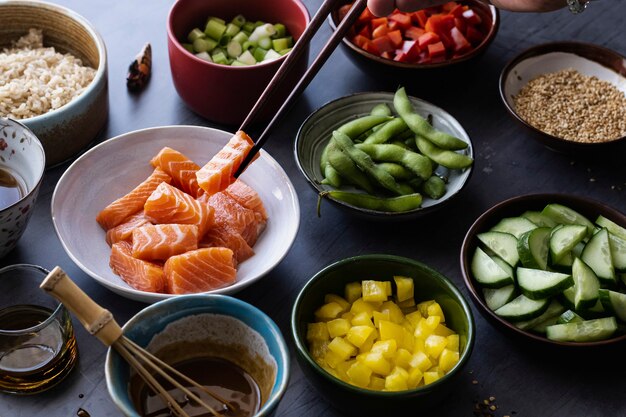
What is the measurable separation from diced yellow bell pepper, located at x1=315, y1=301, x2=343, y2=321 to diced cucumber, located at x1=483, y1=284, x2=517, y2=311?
0.33m

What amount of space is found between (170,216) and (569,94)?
1220 mm

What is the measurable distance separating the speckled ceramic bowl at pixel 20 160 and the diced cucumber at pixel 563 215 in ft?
3.85

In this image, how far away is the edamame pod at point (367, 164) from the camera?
195 cm

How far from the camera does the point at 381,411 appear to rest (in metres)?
1.50

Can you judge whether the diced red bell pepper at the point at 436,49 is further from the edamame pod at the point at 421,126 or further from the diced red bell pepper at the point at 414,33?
the edamame pod at the point at 421,126

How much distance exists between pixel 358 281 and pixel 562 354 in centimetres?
46

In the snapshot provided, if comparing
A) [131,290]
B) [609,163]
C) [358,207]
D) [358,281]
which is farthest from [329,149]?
[609,163]

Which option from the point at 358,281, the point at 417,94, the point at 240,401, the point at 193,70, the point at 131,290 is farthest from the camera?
the point at 417,94

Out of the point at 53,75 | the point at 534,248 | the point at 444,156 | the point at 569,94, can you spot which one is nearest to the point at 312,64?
the point at 444,156

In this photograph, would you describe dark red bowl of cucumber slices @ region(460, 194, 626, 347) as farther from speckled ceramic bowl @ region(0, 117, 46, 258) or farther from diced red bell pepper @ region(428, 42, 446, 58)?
speckled ceramic bowl @ region(0, 117, 46, 258)

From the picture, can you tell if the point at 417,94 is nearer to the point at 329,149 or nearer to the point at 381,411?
the point at 329,149

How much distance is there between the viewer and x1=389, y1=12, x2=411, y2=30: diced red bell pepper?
93.3 inches

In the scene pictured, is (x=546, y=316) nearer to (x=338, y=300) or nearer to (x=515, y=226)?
(x=515, y=226)

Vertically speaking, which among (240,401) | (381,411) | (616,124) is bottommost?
(240,401)
